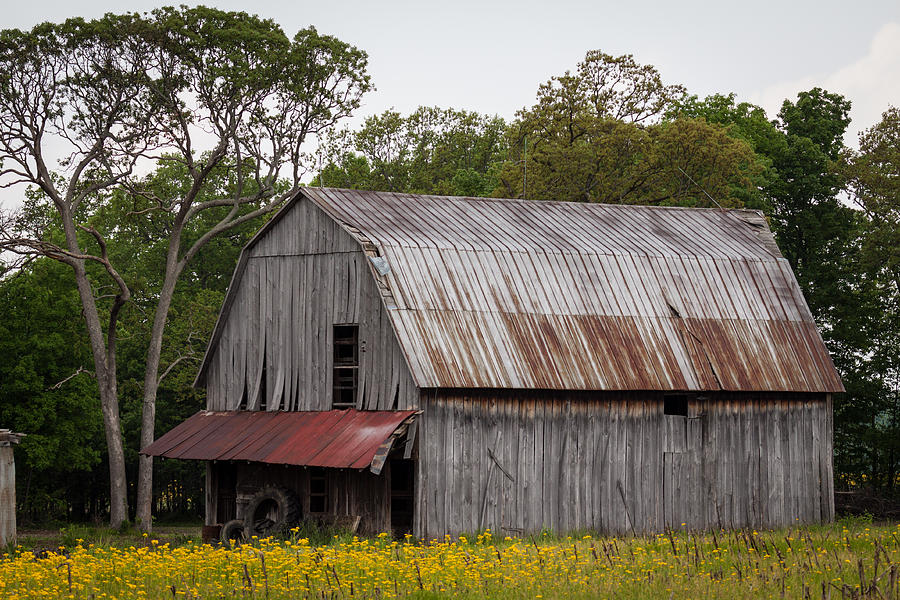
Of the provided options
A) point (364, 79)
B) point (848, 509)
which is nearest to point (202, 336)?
point (364, 79)

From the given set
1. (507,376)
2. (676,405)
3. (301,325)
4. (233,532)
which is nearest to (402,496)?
(507,376)

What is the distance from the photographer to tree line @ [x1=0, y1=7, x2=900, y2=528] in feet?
123

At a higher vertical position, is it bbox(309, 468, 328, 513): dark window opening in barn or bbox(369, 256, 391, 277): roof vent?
bbox(369, 256, 391, 277): roof vent

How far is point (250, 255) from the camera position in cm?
2902

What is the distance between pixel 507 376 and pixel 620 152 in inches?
836

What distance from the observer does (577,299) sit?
26.8m

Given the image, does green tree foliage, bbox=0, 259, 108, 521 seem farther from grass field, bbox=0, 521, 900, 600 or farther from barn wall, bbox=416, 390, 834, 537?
grass field, bbox=0, 521, 900, 600

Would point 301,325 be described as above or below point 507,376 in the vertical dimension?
above

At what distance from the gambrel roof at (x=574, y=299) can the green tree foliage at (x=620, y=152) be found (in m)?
11.8

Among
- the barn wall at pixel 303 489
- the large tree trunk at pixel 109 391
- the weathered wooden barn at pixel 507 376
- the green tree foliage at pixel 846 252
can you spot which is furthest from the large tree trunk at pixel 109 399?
the green tree foliage at pixel 846 252

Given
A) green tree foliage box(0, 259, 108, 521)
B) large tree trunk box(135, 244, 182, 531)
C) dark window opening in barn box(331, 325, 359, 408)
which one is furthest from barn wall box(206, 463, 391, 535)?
green tree foliage box(0, 259, 108, 521)

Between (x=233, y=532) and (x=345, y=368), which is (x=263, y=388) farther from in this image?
(x=233, y=532)

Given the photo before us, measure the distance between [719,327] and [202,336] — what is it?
24753 millimetres

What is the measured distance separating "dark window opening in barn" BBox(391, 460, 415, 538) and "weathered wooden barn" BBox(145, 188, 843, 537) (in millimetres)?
79
